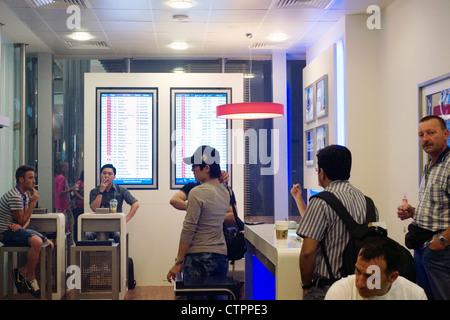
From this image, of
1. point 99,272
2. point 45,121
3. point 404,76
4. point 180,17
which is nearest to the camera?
point 404,76

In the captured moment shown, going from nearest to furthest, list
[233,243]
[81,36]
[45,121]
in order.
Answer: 1. [233,243]
2. [81,36]
3. [45,121]

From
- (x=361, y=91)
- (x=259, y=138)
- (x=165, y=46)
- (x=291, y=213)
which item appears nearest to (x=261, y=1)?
(x=361, y=91)

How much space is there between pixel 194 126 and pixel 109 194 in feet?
4.50

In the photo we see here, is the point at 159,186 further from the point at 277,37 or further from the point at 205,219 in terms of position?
the point at 205,219

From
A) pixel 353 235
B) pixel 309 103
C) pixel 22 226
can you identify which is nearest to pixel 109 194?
pixel 22 226

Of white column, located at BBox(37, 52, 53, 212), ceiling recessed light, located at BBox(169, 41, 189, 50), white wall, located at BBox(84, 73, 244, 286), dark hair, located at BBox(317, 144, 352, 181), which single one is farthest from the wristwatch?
white column, located at BBox(37, 52, 53, 212)

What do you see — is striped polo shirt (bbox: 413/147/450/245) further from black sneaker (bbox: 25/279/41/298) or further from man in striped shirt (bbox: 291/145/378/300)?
black sneaker (bbox: 25/279/41/298)

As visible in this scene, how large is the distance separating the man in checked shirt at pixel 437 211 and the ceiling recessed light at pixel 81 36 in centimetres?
414

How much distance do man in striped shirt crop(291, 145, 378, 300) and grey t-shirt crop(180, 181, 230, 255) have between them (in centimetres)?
103

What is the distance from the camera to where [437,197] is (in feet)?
10.6

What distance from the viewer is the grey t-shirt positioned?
345 cm

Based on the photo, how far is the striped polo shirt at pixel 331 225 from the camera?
98.7 inches

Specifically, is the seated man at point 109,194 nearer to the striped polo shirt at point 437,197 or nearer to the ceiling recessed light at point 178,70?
the ceiling recessed light at point 178,70

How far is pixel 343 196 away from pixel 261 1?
2840mm
